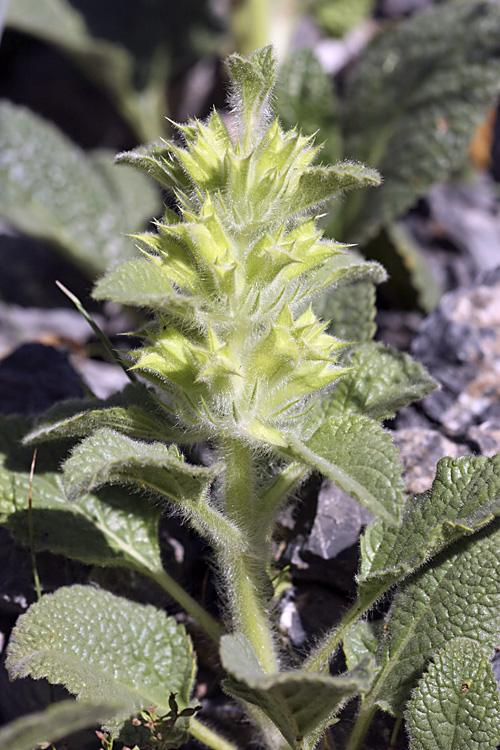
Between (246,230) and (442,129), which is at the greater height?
(442,129)

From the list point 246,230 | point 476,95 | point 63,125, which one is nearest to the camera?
point 246,230

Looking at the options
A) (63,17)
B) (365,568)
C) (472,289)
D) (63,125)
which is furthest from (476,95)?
(63,125)

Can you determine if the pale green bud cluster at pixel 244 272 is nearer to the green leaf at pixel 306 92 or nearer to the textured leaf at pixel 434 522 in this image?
the textured leaf at pixel 434 522

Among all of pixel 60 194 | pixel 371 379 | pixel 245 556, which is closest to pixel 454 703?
pixel 245 556

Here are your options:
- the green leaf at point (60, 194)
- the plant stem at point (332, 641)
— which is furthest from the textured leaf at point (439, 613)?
the green leaf at point (60, 194)

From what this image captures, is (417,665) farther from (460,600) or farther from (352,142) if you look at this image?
(352,142)

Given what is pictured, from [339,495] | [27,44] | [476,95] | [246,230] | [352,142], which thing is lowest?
[339,495]

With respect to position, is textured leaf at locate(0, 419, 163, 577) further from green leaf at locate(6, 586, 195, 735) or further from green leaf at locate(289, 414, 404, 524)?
green leaf at locate(289, 414, 404, 524)
